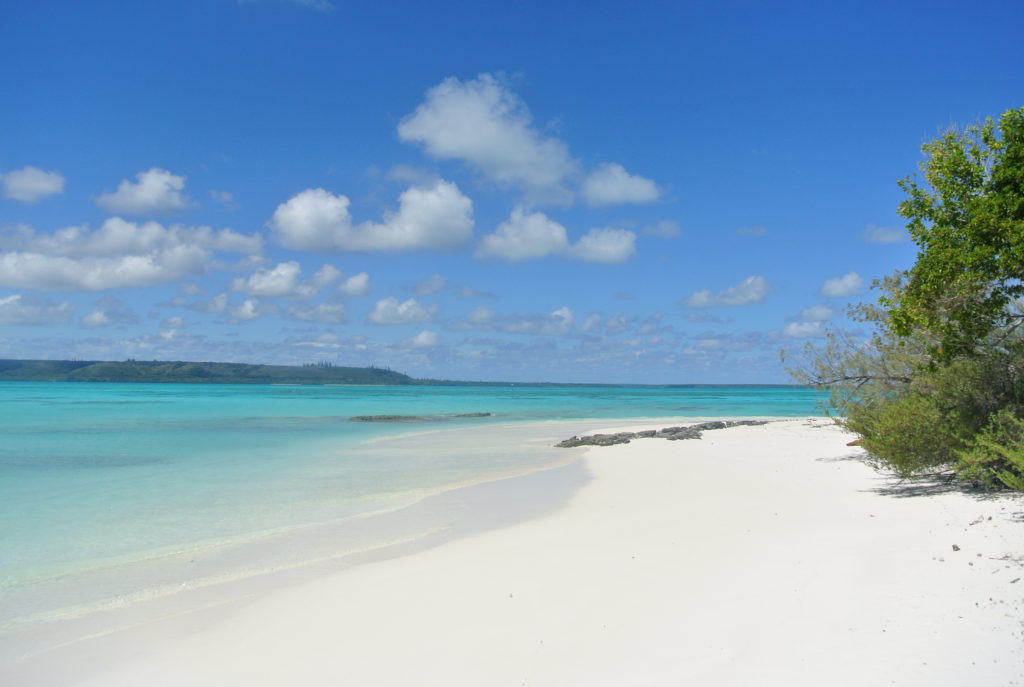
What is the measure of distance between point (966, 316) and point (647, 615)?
6171mm

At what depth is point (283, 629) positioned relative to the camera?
21.0ft

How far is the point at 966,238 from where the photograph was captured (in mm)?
8672

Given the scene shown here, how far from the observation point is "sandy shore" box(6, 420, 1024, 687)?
5.04 meters

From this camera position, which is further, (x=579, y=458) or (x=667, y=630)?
(x=579, y=458)

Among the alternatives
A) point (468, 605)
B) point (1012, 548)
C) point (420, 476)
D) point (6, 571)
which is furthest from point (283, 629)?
point (420, 476)

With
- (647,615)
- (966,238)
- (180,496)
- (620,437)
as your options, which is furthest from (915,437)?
(620,437)

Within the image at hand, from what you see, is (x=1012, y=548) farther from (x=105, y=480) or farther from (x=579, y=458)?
(x=105, y=480)

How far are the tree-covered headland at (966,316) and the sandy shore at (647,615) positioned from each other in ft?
3.33

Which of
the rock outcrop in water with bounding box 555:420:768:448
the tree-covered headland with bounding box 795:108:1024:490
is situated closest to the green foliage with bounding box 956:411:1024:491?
the tree-covered headland with bounding box 795:108:1024:490

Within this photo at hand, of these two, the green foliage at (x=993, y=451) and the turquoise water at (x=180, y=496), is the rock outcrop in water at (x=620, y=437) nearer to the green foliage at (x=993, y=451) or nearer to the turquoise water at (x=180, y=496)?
the turquoise water at (x=180, y=496)

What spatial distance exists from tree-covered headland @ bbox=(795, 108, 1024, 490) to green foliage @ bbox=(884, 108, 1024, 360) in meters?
0.01

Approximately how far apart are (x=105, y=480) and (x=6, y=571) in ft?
31.8

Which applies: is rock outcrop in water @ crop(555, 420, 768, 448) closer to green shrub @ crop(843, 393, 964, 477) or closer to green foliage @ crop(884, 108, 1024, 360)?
green shrub @ crop(843, 393, 964, 477)

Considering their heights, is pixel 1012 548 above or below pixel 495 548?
above
